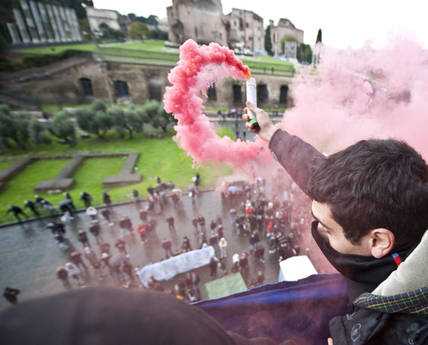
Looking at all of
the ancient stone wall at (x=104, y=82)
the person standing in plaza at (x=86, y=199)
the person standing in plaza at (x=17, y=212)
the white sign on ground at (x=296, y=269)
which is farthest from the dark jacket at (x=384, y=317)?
the ancient stone wall at (x=104, y=82)

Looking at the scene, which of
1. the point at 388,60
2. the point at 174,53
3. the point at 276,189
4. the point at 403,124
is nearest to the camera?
the point at 403,124

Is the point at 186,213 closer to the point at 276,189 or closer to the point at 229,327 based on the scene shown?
the point at 276,189

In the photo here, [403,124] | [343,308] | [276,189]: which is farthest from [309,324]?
[276,189]

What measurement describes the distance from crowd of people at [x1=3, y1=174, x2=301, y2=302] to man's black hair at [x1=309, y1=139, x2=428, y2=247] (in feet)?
27.0

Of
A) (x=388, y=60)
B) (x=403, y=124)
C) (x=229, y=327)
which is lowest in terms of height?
(x=403, y=124)

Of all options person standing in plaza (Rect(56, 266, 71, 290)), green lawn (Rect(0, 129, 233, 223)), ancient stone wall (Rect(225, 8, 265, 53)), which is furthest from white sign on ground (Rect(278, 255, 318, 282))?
ancient stone wall (Rect(225, 8, 265, 53))

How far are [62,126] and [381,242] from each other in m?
26.7

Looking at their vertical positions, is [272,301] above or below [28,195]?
above

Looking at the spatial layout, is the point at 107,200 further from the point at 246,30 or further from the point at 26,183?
the point at 246,30

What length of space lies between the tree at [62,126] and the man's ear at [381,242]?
2665 centimetres

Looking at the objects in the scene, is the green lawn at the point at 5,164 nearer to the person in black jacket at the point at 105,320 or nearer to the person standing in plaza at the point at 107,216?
the person standing in plaza at the point at 107,216

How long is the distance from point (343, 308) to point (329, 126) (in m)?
9.93

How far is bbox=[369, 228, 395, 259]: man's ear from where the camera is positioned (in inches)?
59.1

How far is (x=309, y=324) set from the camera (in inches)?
80.7
